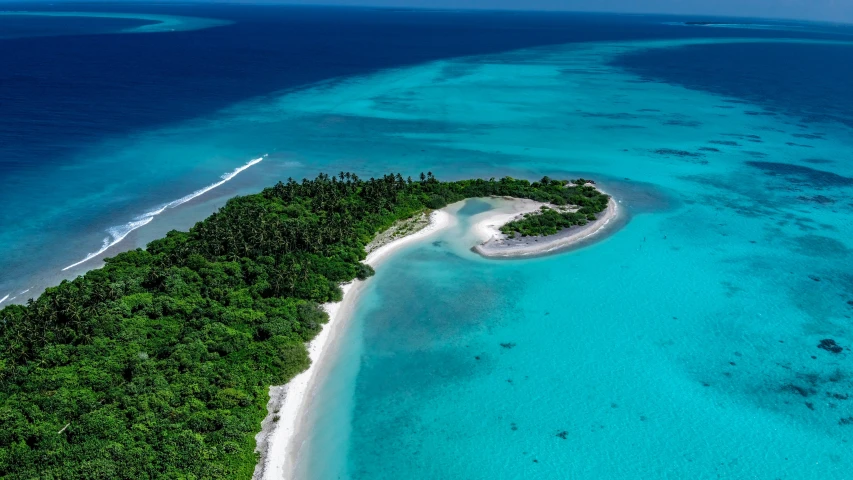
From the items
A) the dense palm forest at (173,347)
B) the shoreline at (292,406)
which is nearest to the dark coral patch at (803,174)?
the dense palm forest at (173,347)

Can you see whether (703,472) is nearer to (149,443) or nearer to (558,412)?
(558,412)

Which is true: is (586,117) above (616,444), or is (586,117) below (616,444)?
above

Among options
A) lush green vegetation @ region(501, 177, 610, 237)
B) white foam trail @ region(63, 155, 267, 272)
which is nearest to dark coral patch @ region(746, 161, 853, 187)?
lush green vegetation @ region(501, 177, 610, 237)

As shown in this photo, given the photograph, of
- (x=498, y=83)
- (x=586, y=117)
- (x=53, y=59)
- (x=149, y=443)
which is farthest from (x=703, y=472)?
(x=53, y=59)

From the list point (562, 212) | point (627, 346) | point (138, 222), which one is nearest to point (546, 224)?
point (562, 212)

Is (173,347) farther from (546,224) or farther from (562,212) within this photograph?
(562,212)
